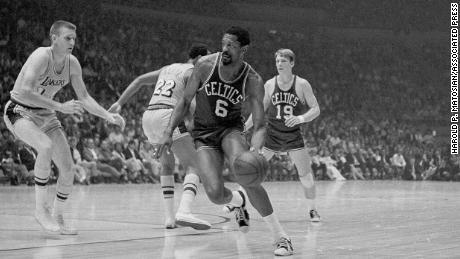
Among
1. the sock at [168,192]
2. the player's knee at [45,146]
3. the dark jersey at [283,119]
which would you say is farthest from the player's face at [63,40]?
the dark jersey at [283,119]

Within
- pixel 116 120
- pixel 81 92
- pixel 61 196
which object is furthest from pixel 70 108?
pixel 61 196

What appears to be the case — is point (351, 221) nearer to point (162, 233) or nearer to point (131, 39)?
point (162, 233)

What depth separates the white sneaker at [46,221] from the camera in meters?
7.62

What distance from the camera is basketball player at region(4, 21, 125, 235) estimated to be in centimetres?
767

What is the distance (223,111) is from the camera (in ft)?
22.1

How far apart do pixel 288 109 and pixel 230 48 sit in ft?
13.9

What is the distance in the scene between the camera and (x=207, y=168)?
655cm

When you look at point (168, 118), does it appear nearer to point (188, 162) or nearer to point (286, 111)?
point (188, 162)

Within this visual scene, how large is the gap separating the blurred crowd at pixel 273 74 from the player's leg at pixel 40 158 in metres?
9.64

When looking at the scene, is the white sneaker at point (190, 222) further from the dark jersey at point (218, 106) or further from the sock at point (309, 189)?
the sock at point (309, 189)

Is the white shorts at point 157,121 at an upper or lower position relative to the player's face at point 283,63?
lower

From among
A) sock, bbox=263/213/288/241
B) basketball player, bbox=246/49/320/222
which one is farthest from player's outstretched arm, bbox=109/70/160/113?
sock, bbox=263/213/288/241

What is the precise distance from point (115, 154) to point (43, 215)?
11879 millimetres

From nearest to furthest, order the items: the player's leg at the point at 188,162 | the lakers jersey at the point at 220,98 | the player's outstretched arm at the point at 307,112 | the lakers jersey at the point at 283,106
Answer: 1. the lakers jersey at the point at 220,98
2. the player's leg at the point at 188,162
3. the player's outstretched arm at the point at 307,112
4. the lakers jersey at the point at 283,106
